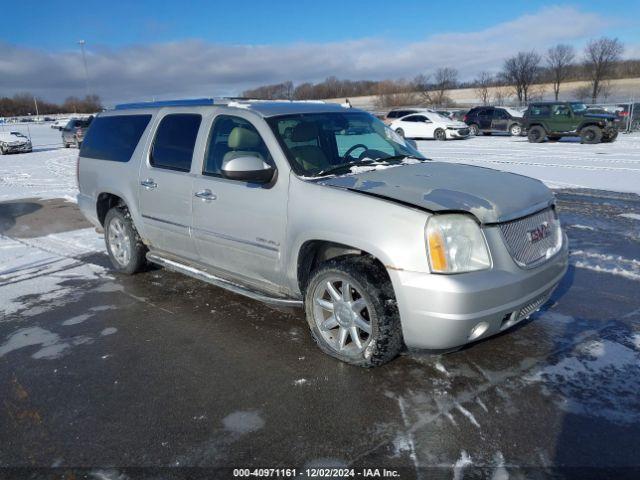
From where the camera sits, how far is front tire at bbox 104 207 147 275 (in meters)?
5.62

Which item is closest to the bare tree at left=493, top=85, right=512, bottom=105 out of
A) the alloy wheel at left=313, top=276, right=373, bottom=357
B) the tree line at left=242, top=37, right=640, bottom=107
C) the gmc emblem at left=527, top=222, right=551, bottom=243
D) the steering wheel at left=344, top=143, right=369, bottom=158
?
the tree line at left=242, top=37, right=640, bottom=107

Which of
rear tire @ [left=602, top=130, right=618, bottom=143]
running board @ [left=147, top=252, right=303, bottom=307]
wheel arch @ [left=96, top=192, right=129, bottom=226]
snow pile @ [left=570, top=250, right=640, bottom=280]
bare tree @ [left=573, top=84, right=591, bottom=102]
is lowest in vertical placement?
snow pile @ [left=570, top=250, right=640, bottom=280]

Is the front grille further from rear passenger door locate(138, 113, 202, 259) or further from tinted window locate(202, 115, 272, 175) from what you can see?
rear passenger door locate(138, 113, 202, 259)

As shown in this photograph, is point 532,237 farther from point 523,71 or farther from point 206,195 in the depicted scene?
point 523,71

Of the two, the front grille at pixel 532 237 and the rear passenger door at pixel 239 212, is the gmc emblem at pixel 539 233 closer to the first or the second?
the front grille at pixel 532 237

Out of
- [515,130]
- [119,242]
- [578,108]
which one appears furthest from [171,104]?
[515,130]

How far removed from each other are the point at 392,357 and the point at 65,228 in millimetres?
6845

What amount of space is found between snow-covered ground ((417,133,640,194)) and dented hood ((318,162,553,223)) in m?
7.56

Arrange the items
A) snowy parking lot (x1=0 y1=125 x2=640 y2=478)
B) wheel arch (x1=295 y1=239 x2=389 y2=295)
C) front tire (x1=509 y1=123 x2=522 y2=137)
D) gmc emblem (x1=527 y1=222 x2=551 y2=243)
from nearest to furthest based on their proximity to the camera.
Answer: snowy parking lot (x1=0 y1=125 x2=640 y2=478) < gmc emblem (x1=527 y1=222 x2=551 y2=243) < wheel arch (x1=295 y1=239 x2=389 y2=295) < front tire (x1=509 y1=123 x2=522 y2=137)

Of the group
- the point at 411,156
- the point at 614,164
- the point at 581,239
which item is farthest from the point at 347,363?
the point at 614,164

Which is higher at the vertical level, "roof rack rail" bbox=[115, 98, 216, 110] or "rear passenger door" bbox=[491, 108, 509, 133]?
"roof rack rail" bbox=[115, 98, 216, 110]

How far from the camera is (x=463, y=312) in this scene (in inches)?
119

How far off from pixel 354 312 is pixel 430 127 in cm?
2429

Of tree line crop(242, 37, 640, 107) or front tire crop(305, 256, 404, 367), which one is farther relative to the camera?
tree line crop(242, 37, 640, 107)
